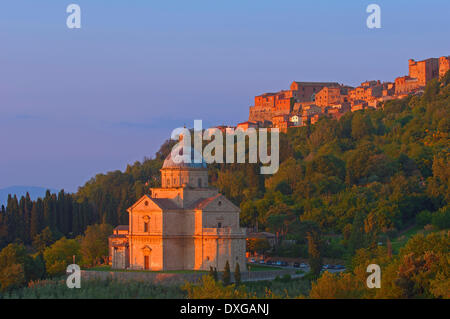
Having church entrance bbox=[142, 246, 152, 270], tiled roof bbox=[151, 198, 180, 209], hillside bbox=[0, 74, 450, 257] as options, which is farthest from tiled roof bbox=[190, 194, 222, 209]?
hillside bbox=[0, 74, 450, 257]

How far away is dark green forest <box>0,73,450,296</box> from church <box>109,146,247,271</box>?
546 centimetres

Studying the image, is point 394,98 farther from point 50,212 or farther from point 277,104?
point 50,212

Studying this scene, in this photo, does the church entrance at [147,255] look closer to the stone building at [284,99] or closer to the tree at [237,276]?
the tree at [237,276]

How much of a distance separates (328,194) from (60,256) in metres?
26.9

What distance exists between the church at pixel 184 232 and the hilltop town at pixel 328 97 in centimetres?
6428

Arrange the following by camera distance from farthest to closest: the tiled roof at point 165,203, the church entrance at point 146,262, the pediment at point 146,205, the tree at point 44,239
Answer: the tree at point 44,239 → the tiled roof at point 165,203 → the pediment at point 146,205 → the church entrance at point 146,262

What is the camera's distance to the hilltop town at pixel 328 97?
118500 mm

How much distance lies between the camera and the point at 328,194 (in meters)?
75.1

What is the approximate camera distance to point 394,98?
384 ft

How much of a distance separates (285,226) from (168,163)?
15878 mm
